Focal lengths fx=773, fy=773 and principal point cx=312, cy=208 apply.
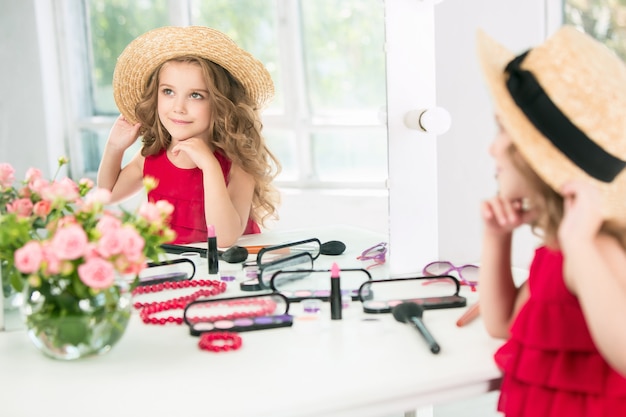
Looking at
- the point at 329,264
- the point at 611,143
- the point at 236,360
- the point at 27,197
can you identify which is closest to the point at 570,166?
the point at 611,143

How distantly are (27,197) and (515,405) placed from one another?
0.67 meters

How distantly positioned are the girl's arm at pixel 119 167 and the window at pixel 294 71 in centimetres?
1

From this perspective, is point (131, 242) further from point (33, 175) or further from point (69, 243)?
point (33, 175)

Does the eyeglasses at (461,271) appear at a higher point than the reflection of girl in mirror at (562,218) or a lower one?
lower

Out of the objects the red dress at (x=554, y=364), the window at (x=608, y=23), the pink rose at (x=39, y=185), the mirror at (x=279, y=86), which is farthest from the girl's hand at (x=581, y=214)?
the window at (x=608, y=23)

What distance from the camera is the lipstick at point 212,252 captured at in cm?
121

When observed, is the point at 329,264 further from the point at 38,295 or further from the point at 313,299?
the point at 38,295

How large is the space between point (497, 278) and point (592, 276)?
0.17m

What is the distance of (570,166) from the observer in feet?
2.66

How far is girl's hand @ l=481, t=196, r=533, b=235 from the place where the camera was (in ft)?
2.93

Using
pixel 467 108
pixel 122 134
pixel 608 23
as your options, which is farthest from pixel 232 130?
pixel 608 23

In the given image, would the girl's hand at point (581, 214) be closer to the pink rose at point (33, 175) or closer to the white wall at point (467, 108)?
the pink rose at point (33, 175)

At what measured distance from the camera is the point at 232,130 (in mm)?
1201

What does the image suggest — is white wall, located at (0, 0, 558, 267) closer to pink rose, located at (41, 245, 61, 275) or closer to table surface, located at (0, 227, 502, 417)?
table surface, located at (0, 227, 502, 417)
